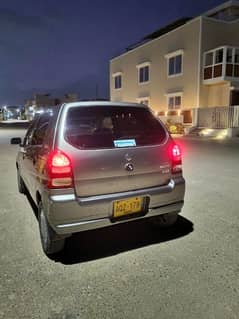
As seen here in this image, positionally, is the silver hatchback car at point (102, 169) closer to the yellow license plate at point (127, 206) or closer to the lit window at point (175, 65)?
the yellow license plate at point (127, 206)

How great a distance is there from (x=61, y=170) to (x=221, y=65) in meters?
19.1

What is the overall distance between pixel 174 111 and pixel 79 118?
2036 cm

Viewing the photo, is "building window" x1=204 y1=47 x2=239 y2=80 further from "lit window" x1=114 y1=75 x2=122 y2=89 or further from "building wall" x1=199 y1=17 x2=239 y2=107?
"lit window" x1=114 y1=75 x2=122 y2=89

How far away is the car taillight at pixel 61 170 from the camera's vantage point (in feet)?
8.91

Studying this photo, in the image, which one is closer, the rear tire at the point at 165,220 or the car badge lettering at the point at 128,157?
the car badge lettering at the point at 128,157

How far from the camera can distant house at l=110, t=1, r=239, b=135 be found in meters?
19.0

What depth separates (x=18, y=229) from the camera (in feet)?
12.5

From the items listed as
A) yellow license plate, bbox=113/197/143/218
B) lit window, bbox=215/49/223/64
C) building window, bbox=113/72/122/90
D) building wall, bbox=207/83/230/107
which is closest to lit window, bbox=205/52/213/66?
lit window, bbox=215/49/223/64

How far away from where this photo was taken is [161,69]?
23.6 m

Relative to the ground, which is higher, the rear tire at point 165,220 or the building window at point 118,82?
the building window at point 118,82

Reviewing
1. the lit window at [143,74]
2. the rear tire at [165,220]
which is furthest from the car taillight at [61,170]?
the lit window at [143,74]

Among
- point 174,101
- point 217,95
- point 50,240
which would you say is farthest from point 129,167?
point 174,101

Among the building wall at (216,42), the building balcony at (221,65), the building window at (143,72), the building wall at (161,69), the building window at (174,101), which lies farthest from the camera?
the building window at (143,72)

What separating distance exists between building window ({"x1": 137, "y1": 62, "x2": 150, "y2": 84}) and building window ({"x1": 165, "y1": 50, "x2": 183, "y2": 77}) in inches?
112
